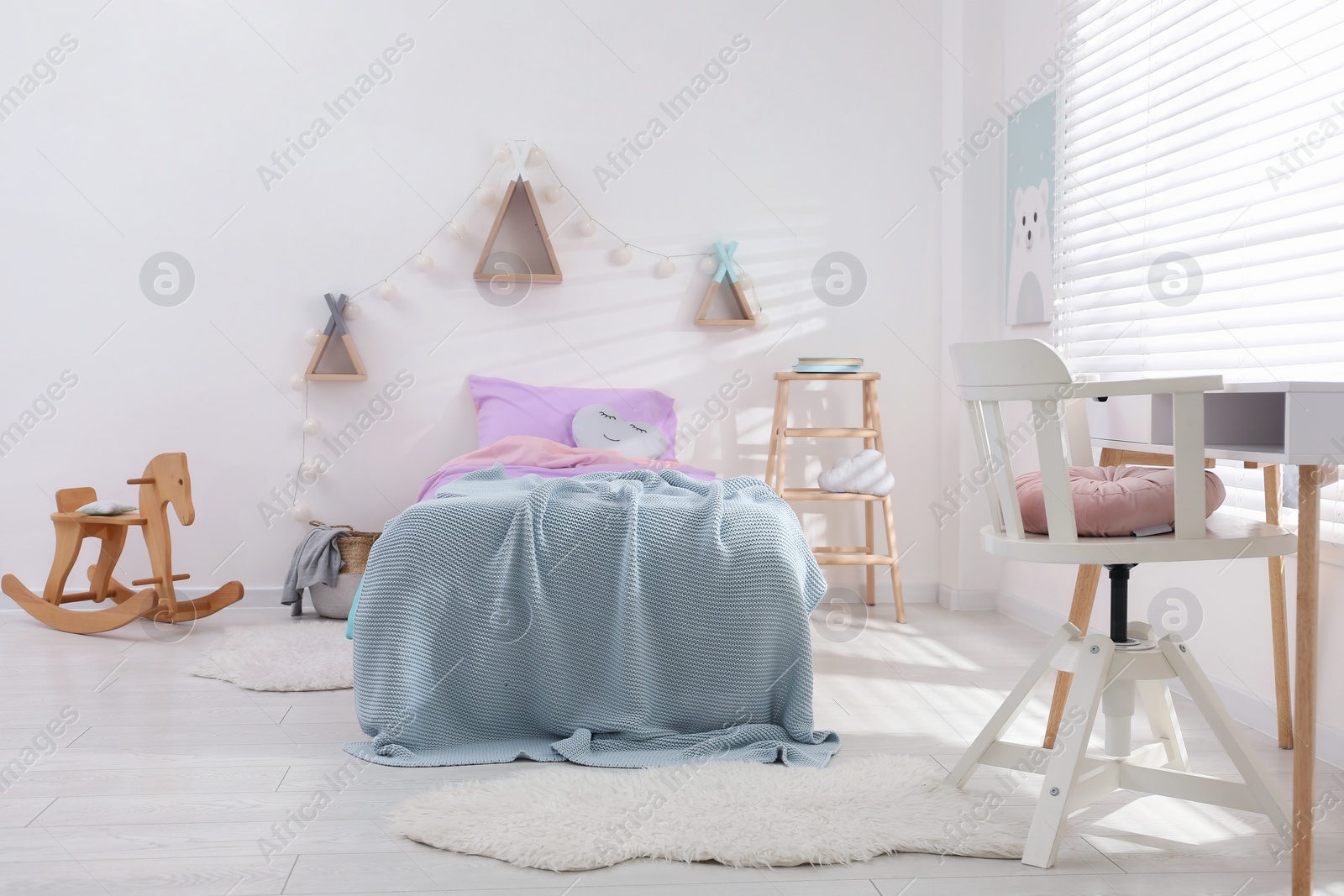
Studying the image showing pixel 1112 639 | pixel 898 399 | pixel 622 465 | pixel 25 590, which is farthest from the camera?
pixel 898 399

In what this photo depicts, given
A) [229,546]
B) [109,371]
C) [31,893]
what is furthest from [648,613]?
[109,371]

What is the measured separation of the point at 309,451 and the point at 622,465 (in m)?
1.34

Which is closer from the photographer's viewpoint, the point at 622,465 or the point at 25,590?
the point at 622,465

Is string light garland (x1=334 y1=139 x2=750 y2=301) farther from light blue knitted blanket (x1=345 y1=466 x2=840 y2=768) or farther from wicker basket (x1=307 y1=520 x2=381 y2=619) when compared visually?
light blue knitted blanket (x1=345 y1=466 x2=840 y2=768)

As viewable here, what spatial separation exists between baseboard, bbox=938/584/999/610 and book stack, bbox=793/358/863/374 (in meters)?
0.93

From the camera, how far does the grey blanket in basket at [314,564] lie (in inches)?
139

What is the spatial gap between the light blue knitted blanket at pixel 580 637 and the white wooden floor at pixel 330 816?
149mm

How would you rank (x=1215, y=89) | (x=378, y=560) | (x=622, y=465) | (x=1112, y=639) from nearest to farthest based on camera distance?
(x=1112, y=639)
(x=378, y=560)
(x=1215, y=89)
(x=622, y=465)

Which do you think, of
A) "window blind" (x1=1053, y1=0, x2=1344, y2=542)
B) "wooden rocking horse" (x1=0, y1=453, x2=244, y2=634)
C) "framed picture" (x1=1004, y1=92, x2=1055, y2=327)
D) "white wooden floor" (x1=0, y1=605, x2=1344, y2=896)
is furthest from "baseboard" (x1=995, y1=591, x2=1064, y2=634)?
"wooden rocking horse" (x1=0, y1=453, x2=244, y2=634)

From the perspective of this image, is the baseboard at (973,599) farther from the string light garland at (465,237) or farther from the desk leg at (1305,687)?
the desk leg at (1305,687)

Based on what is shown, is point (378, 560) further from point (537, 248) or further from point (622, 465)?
point (537, 248)

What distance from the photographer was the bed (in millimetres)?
2174

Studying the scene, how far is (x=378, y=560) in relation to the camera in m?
2.20

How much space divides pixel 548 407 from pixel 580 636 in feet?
5.38
